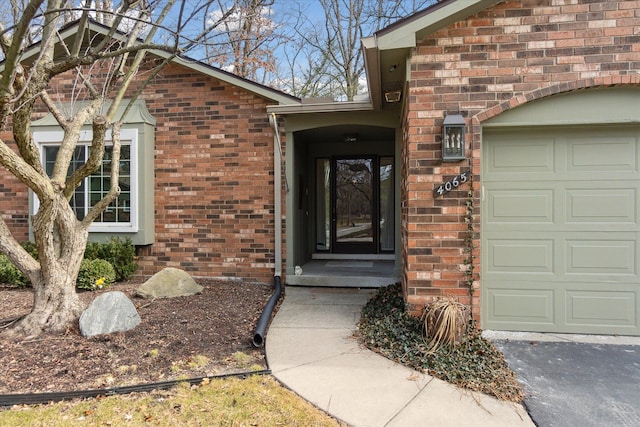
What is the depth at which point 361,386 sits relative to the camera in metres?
3.10

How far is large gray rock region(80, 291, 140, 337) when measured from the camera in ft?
13.1

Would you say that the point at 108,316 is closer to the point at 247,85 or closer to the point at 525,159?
the point at 247,85

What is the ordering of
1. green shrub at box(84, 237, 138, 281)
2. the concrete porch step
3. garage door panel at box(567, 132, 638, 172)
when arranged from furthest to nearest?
green shrub at box(84, 237, 138, 281) < the concrete porch step < garage door panel at box(567, 132, 638, 172)

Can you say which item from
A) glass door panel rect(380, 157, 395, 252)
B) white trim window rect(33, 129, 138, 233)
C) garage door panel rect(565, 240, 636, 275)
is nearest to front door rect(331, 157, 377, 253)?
glass door panel rect(380, 157, 395, 252)

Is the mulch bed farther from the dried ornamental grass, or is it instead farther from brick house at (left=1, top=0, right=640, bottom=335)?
brick house at (left=1, top=0, right=640, bottom=335)

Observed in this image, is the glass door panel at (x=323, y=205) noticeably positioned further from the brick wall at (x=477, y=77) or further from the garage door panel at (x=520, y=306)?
the garage door panel at (x=520, y=306)

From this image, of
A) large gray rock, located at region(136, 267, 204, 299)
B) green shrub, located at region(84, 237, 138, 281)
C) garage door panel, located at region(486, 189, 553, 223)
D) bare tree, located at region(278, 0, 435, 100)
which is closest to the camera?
garage door panel, located at region(486, 189, 553, 223)

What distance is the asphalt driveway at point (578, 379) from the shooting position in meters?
2.72

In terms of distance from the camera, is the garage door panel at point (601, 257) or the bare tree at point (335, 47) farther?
the bare tree at point (335, 47)

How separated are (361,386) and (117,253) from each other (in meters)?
4.93

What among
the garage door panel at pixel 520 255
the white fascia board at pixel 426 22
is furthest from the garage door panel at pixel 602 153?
the white fascia board at pixel 426 22

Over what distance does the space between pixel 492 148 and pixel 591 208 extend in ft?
3.92

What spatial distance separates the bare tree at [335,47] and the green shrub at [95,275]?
10848mm

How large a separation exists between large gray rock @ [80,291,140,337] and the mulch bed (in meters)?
0.09
